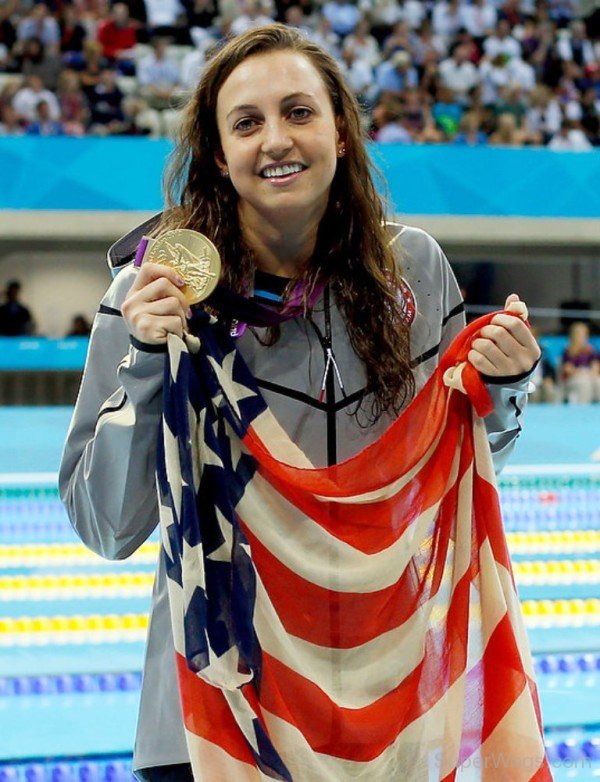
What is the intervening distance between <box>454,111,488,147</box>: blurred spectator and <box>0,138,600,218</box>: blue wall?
0.56 feet

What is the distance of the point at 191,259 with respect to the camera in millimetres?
1432

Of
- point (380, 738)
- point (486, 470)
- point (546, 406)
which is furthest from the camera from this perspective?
point (546, 406)

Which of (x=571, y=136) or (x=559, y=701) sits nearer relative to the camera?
(x=559, y=701)

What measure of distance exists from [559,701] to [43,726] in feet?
4.98

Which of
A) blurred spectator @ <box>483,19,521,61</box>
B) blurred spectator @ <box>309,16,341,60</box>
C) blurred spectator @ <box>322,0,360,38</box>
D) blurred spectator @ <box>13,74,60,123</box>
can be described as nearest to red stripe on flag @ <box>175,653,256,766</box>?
blurred spectator @ <box>13,74,60,123</box>

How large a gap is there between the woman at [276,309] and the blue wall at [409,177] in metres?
9.44

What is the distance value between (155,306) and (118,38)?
1102 centimetres

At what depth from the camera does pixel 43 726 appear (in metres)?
3.24

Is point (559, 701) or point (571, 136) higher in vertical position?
point (571, 136)

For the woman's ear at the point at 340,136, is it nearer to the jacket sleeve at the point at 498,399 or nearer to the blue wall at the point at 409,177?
the jacket sleeve at the point at 498,399

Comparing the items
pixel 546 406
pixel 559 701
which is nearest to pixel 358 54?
pixel 546 406

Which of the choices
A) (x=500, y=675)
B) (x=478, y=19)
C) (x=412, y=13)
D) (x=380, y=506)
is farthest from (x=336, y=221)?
(x=478, y=19)

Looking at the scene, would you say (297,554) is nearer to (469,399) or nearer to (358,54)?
(469,399)

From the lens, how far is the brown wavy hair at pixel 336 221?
5.00ft
